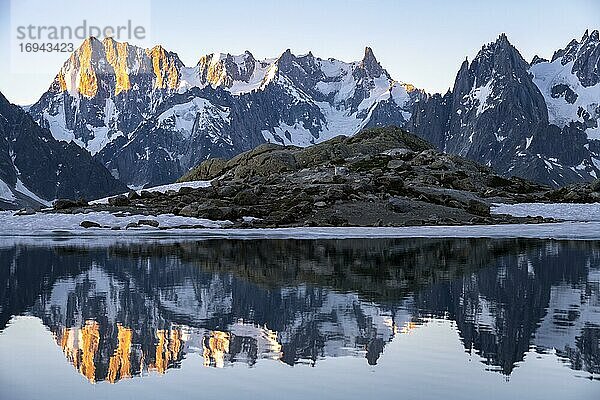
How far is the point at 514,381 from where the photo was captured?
14672 mm

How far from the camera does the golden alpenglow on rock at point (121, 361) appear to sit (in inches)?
612

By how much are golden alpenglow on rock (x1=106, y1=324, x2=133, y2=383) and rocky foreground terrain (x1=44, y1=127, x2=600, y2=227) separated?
5844 cm

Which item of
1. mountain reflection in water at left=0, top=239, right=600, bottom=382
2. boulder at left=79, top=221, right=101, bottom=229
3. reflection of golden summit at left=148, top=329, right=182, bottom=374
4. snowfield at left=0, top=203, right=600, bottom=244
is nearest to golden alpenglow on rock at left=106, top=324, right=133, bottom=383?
mountain reflection in water at left=0, top=239, right=600, bottom=382

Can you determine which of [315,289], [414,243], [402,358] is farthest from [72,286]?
[414,243]

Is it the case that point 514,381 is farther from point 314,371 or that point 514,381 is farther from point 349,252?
point 349,252

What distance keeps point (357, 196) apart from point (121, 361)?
73194 mm

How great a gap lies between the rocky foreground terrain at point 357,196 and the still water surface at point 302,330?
4384cm

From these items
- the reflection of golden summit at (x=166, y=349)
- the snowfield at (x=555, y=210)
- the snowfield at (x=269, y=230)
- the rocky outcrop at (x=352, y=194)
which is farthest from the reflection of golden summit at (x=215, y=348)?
the snowfield at (x=555, y=210)

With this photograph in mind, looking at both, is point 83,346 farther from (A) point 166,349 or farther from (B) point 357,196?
(B) point 357,196

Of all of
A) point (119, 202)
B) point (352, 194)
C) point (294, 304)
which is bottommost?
point (294, 304)

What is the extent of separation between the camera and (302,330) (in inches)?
774

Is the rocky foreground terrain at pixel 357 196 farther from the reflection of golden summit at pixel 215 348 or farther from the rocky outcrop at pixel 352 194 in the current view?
the reflection of golden summit at pixel 215 348

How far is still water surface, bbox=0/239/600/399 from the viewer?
1463cm

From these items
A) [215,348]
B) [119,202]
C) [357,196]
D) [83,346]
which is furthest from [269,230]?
[215,348]
